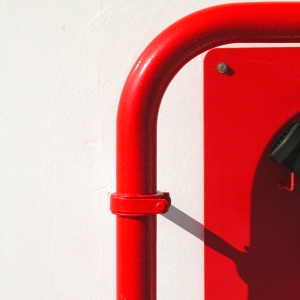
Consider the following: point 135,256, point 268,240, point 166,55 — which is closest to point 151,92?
point 166,55

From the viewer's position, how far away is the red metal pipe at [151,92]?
342 mm

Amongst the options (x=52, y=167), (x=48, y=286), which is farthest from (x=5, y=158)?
(x=48, y=286)

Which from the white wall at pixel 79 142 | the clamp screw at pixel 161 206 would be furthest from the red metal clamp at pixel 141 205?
the white wall at pixel 79 142

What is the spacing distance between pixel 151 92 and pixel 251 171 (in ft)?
0.67

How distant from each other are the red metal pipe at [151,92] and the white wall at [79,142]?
0.13 metres

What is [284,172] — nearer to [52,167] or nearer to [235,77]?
[235,77]

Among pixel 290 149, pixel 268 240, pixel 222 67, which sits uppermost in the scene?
pixel 222 67

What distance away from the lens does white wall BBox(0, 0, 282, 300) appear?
49cm

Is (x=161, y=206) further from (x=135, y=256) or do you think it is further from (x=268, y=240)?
(x=268, y=240)

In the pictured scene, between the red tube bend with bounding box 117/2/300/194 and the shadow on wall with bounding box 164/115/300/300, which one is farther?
the shadow on wall with bounding box 164/115/300/300

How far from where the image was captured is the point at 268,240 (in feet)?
1.59

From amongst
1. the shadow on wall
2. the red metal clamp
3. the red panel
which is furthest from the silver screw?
the red metal clamp

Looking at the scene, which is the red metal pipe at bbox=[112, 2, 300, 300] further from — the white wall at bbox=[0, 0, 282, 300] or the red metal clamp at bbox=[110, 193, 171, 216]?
the white wall at bbox=[0, 0, 282, 300]

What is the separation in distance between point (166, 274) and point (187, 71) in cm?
28
